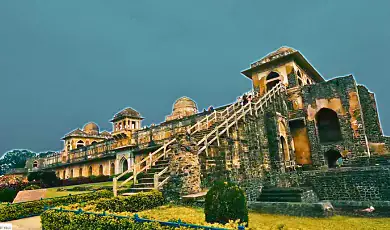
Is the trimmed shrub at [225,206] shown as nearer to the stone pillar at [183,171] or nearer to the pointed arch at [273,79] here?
the stone pillar at [183,171]

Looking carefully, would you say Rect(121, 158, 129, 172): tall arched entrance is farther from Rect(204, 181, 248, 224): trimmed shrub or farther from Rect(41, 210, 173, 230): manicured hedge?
Rect(204, 181, 248, 224): trimmed shrub

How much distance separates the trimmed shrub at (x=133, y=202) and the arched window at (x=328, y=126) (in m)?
19.8

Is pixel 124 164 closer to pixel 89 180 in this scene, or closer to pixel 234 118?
pixel 89 180

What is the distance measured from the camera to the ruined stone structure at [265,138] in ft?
43.3

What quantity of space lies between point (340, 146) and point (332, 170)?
6.96m

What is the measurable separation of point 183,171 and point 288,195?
579cm

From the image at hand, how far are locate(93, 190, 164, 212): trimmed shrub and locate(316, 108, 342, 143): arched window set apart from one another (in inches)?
778

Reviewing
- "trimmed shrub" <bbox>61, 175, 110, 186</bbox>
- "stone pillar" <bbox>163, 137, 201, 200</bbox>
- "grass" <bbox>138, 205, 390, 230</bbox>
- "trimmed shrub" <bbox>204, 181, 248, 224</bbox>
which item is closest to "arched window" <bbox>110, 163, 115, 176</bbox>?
"trimmed shrub" <bbox>61, 175, 110, 186</bbox>

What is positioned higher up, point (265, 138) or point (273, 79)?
point (273, 79)

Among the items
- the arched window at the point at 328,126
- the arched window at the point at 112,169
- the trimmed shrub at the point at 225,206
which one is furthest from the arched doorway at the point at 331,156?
the arched window at the point at 112,169

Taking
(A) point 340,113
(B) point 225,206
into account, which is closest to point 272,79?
(A) point 340,113

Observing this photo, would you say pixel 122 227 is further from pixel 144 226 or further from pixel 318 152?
pixel 318 152

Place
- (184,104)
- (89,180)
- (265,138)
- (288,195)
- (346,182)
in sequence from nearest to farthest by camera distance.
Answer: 1. (288,195)
2. (346,182)
3. (265,138)
4. (89,180)
5. (184,104)

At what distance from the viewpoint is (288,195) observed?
515 inches
